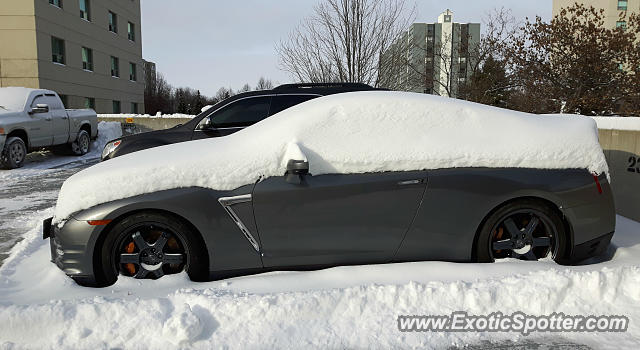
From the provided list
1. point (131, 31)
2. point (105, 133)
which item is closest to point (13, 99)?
point (105, 133)

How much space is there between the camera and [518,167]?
3576 mm

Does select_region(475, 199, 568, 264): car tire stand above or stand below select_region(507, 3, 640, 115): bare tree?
below

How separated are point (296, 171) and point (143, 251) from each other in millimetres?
1324

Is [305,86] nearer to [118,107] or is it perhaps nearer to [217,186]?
[217,186]

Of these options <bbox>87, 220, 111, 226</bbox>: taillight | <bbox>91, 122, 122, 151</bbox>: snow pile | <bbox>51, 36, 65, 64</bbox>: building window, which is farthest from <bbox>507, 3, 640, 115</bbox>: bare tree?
<bbox>51, 36, 65, 64</bbox>: building window

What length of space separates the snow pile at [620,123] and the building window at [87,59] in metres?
29.3

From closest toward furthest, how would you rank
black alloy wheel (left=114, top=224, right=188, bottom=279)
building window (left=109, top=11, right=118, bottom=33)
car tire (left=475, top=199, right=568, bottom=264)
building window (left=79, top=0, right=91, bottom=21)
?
black alloy wheel (left=114, top=224, right=188, bottom=279) → car tire (left=475, top=199, right=568, bottom=264) → building window (left=79, top=0, right=91, bottom=21) → building window (left=109, top=11, right=118, bottom=33)

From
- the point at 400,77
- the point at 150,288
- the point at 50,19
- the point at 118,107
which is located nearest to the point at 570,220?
the point at 150,288

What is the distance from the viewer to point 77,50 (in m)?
26.9

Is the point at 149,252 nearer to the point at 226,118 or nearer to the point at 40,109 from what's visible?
the point at 226,118

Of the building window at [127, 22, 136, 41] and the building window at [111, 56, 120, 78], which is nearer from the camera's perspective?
the building window at [111, 56, 120, 78]

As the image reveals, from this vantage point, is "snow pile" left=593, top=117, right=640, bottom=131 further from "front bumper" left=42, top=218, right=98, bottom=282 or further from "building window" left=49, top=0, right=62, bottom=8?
"building window" left=49, top=0, right=62, bottom=8

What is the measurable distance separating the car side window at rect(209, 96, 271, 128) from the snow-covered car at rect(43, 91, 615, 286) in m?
3.22

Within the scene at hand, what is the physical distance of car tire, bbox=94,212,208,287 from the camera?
333cm
